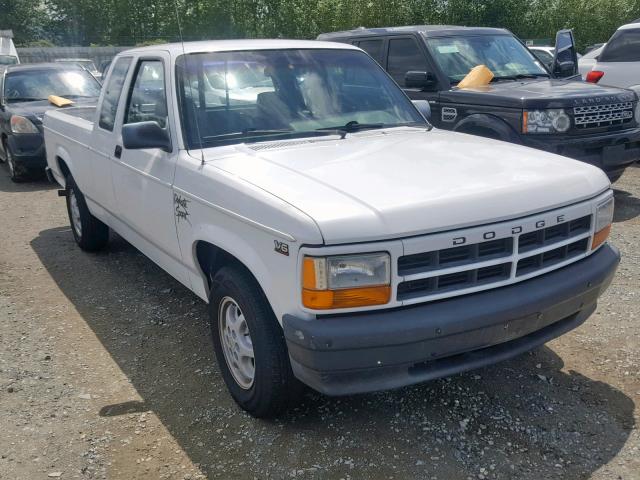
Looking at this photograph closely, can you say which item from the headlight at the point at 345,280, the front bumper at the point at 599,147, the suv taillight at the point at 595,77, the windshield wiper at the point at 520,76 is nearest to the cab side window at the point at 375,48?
the windshield wiper at the point at 520,76

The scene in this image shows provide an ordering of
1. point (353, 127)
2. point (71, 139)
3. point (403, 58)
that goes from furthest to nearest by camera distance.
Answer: point (403, 58) < point (71, 139) < point (353, 127)

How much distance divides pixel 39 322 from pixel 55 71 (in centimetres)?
732

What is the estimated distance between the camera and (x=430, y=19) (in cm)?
3247

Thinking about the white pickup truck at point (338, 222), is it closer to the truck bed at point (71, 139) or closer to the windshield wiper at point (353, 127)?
the windshield wiper at point (353, 127)

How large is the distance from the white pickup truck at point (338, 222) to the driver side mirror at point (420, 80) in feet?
8.38

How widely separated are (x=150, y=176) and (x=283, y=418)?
1698 millimetres

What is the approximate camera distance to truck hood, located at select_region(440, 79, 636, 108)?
20.6 feet

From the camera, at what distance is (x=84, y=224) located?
238 inches

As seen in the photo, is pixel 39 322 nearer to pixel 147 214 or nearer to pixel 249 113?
pixel 147 214

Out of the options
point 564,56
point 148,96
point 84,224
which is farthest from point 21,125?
point 564,56

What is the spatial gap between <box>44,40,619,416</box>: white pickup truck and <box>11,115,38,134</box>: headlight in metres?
5.86

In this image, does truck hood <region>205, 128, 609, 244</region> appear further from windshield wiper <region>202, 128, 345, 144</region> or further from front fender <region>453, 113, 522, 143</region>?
front fender <region>453, 113, 522, 143</region>

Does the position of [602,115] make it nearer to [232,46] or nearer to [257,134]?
[232,46]

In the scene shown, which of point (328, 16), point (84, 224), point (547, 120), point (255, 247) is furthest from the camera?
point (328, 16)
